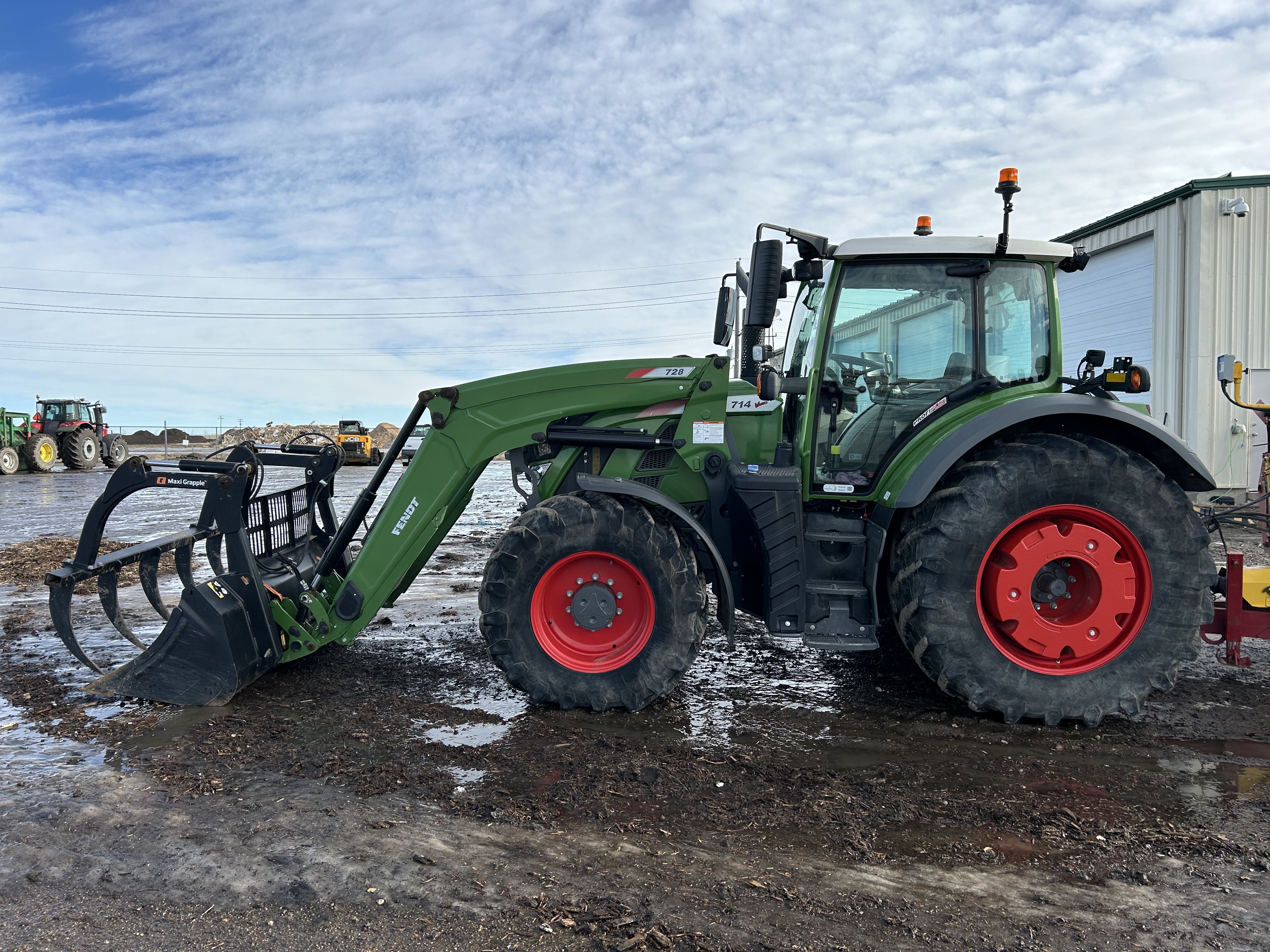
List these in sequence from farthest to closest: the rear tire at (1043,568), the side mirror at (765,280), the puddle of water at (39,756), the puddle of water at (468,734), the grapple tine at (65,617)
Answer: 1. the grapple tine at (65,617)
2. the rear tire at (1043,568)
3. the puddle of water at (468,734)
4. the side mirror at (765,280)
5. the puddle of water at (39,756)

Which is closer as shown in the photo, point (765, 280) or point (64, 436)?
point (765, 280)

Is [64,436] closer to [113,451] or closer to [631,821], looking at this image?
[113,451]

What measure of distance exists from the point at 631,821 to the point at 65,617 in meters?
3.29

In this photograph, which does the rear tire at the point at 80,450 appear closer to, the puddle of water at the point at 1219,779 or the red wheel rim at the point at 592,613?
the red wheel rim at the point at 592,613

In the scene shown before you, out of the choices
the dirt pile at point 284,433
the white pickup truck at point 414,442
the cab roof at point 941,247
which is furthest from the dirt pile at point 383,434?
the cab roof at point 941,247

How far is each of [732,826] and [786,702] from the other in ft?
5.04

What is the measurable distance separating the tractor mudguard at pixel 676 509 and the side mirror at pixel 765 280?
1.02 m

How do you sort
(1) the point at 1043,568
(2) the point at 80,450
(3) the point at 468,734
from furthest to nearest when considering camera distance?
1. (2) the point at 80,450
2. (1) the point at 1043,568
3. (3) the point at 468,734

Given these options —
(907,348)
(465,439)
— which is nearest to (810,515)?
(907,348)

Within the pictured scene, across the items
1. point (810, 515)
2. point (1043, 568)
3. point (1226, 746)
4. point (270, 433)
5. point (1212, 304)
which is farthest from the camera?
point (270, 433)

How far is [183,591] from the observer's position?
4262mm

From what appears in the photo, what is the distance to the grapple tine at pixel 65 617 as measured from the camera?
169 inches

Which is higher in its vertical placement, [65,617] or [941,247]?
[941,247]

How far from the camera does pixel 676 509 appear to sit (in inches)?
166
